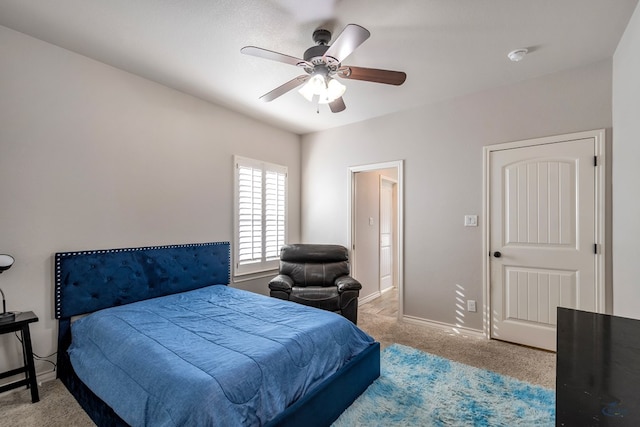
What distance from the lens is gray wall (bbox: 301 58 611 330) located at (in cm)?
273

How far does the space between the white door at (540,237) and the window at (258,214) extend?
272 cm

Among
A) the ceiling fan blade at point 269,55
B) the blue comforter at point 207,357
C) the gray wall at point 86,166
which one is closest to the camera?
the blue comforter at point 207,357

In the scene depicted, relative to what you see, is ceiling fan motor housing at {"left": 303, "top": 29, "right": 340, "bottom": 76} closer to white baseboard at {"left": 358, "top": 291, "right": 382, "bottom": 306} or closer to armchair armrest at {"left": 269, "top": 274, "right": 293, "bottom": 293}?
armchair armrest at {"left": 269, "top": 274, "right": 293, "bottom": 293}

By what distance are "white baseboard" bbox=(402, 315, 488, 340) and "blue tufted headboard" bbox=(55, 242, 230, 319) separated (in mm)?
2369

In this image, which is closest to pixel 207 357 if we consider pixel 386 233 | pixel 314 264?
pixel 314 264

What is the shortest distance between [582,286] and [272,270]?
11.3 feet

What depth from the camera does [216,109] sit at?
142 inches

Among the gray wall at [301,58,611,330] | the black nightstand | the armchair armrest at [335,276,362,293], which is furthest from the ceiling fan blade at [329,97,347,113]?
the black nightstand

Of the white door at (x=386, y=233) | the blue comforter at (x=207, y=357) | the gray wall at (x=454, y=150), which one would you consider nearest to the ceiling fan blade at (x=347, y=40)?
the blue comforter at (x=207, y=357)

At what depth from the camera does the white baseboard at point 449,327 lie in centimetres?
321

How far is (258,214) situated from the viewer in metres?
4.04

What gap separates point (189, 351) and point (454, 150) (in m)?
3.22

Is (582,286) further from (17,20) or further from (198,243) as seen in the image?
(17,20)

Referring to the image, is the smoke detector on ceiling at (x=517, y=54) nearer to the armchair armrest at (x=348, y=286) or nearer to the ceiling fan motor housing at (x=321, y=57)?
the ceiling fan motor housing at (x=321, y=57)
